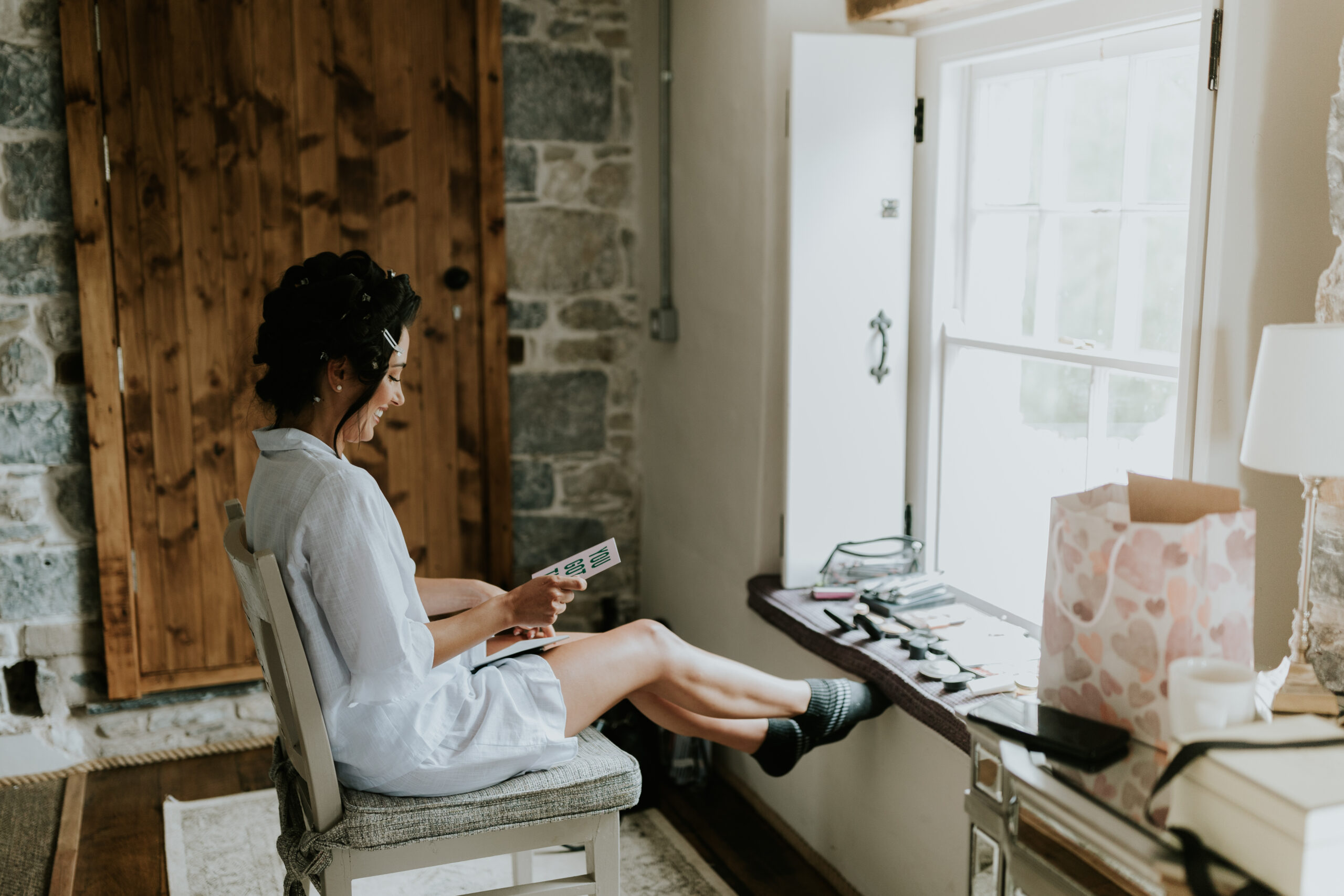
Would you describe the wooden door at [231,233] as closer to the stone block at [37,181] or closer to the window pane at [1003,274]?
the stone block at [37,181]

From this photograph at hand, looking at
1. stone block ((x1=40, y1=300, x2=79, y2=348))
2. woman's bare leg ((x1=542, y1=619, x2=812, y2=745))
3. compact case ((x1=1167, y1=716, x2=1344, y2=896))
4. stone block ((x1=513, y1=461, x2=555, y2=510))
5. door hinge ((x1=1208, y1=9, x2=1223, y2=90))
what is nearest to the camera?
compact case ((x1=1167, y1=716, x2=1344, y2=896))

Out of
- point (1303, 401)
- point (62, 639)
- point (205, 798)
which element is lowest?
point (205, 798)

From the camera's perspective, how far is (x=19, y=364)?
10.3 ft

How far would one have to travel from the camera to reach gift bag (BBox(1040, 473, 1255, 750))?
1310 mm

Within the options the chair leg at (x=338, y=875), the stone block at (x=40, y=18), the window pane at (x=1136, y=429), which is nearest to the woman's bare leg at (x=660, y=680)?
the chair leg at (x=338, y=875)

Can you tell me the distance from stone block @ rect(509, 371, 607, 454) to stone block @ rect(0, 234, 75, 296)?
1269 millimetres

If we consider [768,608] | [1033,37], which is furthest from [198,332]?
[1033,37]

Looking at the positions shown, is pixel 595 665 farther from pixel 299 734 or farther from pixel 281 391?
pixel 281 391

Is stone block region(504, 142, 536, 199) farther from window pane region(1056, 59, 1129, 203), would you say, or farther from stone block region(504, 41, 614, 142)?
window pane region(1056, 59, 1129, 203)

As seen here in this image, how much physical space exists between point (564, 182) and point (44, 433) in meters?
1.65

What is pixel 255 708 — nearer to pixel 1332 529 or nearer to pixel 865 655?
pixel 865 655

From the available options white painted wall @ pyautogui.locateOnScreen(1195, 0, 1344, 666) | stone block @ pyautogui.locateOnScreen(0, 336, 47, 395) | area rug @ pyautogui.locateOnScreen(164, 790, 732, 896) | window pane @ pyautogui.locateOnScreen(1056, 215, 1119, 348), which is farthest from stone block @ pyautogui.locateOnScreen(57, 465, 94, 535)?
white painted wall @ pyautogui.locateOnScreen(1195, 0, 1344, 666)

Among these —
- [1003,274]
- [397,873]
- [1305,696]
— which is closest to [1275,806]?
[1305,696]

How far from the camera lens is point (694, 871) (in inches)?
109
